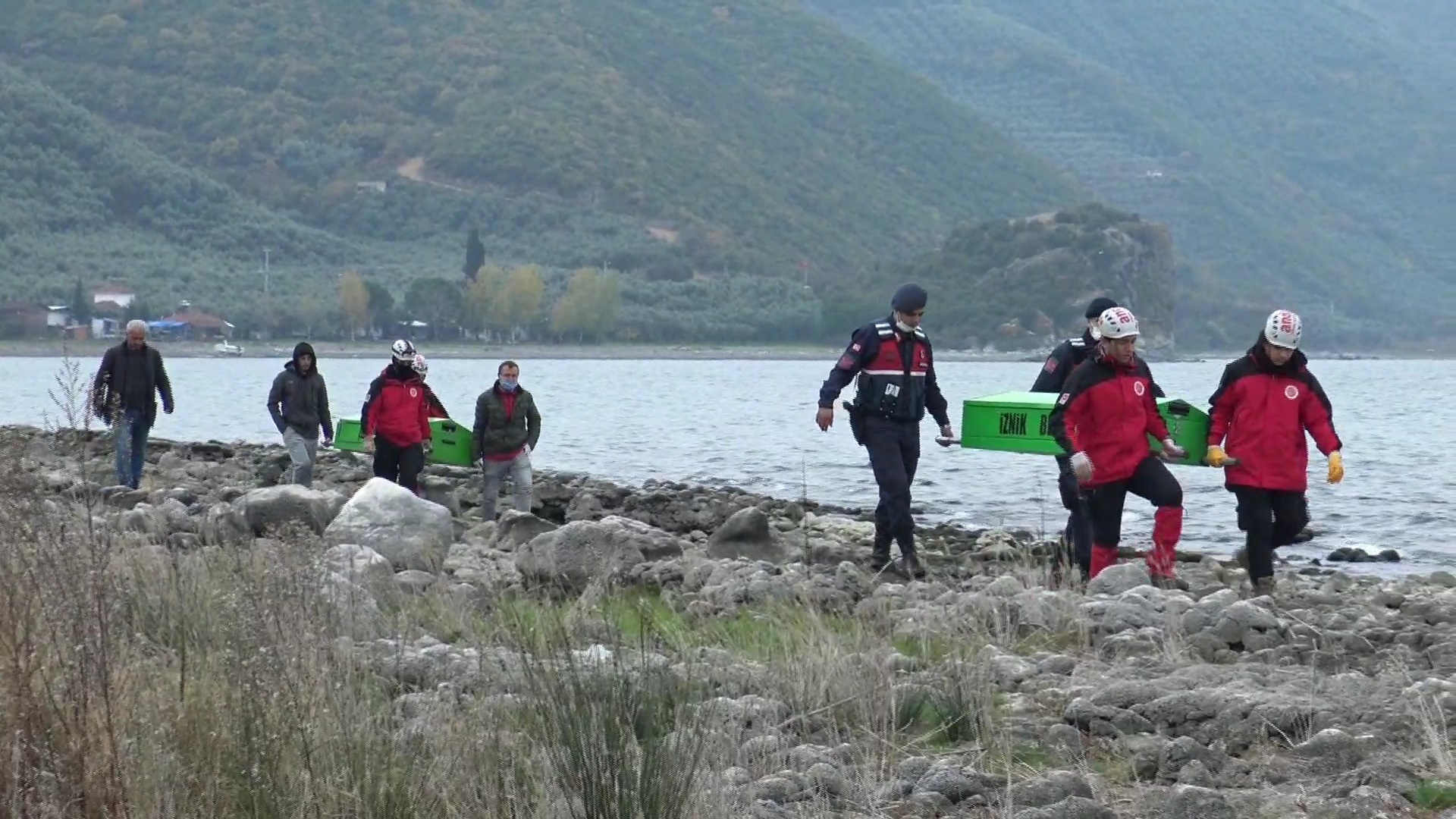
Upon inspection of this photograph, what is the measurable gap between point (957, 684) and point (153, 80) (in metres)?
159

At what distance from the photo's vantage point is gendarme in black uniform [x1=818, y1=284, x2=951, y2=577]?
40.8 feet

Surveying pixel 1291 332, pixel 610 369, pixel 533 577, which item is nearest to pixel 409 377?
pixel 533 577

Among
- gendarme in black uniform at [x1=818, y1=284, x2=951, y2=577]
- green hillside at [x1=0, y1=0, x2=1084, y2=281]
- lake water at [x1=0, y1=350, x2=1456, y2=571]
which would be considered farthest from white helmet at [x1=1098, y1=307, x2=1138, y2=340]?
green hillside at [x1=0, y1=0, x2=1084, y2=281]

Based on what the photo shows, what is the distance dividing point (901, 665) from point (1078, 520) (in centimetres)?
464

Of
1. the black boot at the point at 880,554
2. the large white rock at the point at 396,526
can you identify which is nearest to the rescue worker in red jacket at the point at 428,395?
the large white rock at the point at 396,526

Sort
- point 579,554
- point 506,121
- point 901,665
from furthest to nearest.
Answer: point 506,121
point 579,554
point 901,665

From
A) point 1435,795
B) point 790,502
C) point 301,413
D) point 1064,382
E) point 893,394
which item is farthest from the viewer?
point 790,502

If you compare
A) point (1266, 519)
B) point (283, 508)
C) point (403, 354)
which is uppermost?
point (403, 354)

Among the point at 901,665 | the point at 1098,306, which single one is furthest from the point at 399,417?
the point at 901,665

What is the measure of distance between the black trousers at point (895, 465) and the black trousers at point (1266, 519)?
2023 millimetres

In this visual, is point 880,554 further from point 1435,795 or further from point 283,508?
point 1435,795

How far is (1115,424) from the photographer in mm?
10953

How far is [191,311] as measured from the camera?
386ft

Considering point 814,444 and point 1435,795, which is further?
point 814,444
